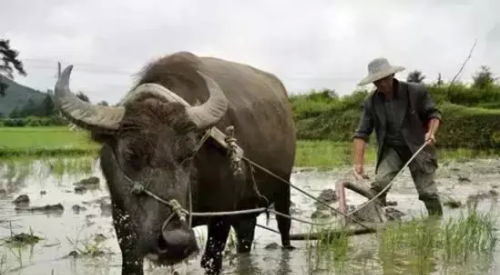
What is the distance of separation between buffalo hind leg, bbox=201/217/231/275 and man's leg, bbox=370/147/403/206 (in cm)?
235

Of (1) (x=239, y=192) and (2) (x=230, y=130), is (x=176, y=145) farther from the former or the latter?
(1) (x=239, y=192)

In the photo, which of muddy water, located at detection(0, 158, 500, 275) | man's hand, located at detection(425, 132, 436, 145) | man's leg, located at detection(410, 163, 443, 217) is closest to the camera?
muddy water, located at detection(0, 158, 500, 275)

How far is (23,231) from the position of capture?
7.31 m

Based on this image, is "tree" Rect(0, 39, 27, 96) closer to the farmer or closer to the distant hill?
the distant hill

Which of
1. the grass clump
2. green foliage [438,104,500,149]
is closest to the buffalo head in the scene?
the grass clump

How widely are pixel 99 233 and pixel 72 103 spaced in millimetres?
3209

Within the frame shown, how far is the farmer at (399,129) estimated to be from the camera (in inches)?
264

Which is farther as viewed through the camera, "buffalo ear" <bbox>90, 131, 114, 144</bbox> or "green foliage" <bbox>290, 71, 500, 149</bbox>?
"green foliage" <bbox>290, 71, 500, 149</bbox>

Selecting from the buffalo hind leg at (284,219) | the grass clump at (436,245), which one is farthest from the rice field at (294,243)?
the buffalo hind leg at (284,219)

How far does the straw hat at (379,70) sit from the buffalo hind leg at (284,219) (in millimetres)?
1184

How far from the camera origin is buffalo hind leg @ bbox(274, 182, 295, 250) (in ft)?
21.8

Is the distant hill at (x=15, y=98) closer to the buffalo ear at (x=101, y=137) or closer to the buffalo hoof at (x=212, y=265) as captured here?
the buffalo hoof at (x=212, y=265)

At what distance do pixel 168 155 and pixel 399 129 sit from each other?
11.4 feet

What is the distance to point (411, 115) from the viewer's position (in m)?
6.84
